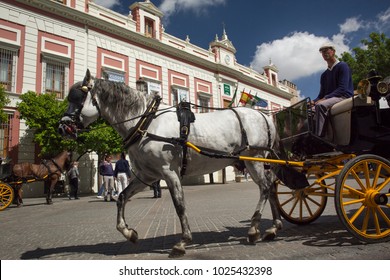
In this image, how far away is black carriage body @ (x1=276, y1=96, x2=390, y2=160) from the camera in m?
3.66

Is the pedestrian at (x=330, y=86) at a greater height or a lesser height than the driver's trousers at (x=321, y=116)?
greater

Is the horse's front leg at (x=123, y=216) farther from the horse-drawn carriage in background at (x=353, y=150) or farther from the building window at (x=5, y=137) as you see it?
the building window at (x=5, y=137)

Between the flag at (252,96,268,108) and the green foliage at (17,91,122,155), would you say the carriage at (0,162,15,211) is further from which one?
the flag at (252,96,268,108)

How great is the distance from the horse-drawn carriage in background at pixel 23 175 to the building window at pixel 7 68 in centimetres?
638

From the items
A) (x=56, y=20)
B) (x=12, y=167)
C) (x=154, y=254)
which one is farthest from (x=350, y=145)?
(x=56, y=20)

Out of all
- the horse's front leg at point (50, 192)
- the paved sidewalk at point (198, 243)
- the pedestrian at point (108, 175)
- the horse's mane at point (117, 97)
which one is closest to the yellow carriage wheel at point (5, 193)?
the horse's front leg at point (50, 192)

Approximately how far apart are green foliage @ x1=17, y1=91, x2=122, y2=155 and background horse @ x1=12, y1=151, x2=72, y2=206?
6.79 feet

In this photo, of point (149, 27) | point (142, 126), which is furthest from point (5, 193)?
point (149, 27)

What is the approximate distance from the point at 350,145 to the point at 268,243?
65.0 inches

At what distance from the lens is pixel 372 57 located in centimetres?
2067

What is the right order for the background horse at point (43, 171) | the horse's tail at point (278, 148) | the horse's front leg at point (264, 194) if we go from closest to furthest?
1. the horse's front leg at point (264, 194)
2. the horse's tail at point (278, 148)
3. the background horse at point (43, 171)

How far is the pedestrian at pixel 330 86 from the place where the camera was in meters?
3.85

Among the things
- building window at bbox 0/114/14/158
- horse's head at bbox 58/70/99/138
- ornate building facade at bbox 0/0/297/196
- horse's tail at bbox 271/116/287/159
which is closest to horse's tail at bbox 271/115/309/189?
horse's tail at bbox 271/116/287/159

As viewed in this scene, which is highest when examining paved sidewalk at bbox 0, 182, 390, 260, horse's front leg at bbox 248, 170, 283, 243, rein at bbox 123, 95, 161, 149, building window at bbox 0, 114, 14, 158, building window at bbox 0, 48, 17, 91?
building window at bbox 0, 48, 17, 91
